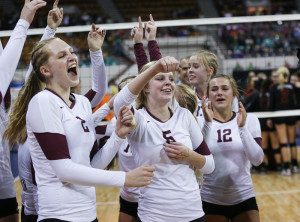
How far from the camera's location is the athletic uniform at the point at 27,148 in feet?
8.98

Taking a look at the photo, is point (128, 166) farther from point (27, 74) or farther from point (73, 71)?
point (73, 71)

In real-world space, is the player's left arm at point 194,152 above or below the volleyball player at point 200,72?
below

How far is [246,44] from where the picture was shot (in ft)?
50.7

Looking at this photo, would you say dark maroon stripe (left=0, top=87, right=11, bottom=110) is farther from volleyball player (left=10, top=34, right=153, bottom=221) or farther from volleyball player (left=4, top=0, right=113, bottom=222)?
volleyball player (left=10, top=34, right=153, bottom=221)

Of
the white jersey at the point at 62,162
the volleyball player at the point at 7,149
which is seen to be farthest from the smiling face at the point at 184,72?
the white jersey at the point at 62,162

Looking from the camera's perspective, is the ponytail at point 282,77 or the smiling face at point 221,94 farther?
the ponytail at point 282,77

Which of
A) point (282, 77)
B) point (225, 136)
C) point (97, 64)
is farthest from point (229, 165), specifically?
point (282, 77)

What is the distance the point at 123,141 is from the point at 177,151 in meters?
0.32

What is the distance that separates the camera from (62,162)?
6.06 feet

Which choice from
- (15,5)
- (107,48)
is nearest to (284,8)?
(107,48)

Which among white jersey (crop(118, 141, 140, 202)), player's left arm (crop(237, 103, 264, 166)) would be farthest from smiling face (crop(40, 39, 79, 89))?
player's left arm (crop(237, 103, 264, 166))

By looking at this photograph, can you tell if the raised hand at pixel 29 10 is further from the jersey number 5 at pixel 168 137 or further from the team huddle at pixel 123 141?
A: the jersey number 5 at pixel 168 137

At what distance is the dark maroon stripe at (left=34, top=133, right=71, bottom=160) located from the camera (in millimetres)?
1849

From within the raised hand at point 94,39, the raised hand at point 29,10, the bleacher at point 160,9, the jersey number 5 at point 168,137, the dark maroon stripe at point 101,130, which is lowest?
the jersey number 5 at point 168,137
